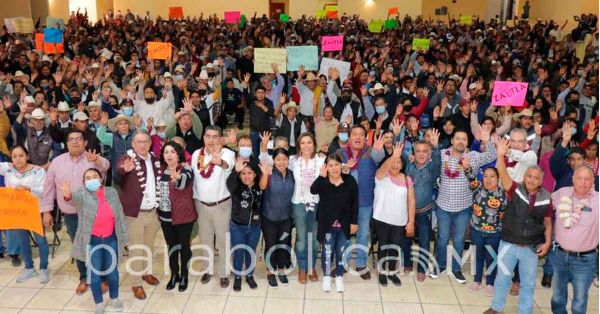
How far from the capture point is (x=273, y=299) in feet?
17.0

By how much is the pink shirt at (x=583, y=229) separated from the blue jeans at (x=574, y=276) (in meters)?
0.09

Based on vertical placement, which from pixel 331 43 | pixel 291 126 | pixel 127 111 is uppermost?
pixel 331 43

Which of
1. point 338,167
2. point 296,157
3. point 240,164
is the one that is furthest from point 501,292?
point 240,164

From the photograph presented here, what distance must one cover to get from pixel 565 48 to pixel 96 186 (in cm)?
1153

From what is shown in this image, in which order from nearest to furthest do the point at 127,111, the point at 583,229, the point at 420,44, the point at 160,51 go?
the point at 583,229, the point at 127,111, the point at 160,51, the point at 420,44

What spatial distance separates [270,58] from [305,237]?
15.7 feet

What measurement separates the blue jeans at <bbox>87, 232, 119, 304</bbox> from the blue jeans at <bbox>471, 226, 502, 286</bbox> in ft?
11.1

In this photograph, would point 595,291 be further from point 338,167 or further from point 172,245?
point 172,245

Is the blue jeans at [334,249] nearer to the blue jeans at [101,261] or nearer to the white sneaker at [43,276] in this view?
the blue jeans at [101,261]

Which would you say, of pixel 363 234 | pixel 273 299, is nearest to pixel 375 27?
pixel 363 234

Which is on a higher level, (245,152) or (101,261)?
(245,152)

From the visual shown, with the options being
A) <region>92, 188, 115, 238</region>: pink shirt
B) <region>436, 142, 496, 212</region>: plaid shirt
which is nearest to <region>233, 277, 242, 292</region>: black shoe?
<region>92, 188, 115, 238</region>: pink shirt

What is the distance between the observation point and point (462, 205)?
16.9 feet

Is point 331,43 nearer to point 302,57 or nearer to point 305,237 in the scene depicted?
point 302,57
